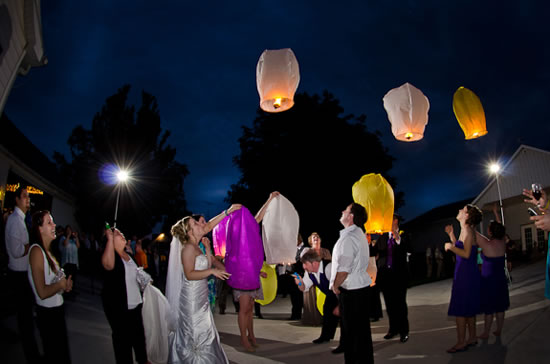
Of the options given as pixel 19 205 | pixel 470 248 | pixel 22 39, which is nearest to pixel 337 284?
pixel 470 248

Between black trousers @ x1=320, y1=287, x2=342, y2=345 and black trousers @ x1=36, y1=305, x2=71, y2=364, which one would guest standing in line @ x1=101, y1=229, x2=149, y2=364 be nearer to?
black trousers @ x1=36, y1=305, x2=71, y2=364

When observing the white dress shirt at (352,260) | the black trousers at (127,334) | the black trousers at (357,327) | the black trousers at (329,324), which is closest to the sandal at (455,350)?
the black trousers at (357,327)

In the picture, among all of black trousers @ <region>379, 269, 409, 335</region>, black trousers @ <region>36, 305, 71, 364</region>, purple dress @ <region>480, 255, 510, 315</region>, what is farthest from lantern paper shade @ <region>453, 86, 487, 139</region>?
black trousers @ <region>36, 305, 71, 364</region>

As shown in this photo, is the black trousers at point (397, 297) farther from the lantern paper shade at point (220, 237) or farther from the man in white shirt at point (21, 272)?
the man in white shirt at point (21, 272)

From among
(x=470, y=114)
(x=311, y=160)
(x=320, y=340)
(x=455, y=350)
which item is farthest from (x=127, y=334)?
(x=311, y=160)

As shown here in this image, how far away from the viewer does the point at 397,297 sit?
5.70 meters

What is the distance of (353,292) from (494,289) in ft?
8.89

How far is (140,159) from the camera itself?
923 inches

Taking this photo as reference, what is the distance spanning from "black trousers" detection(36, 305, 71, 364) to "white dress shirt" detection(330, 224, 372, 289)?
2721mm

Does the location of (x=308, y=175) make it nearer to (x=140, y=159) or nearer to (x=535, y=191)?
(x=140, y=159)

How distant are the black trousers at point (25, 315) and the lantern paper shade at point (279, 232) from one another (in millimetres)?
3192

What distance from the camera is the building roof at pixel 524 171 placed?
Result: 18.5 metres

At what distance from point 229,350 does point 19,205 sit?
360 cm

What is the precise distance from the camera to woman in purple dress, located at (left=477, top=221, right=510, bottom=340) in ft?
17.4
